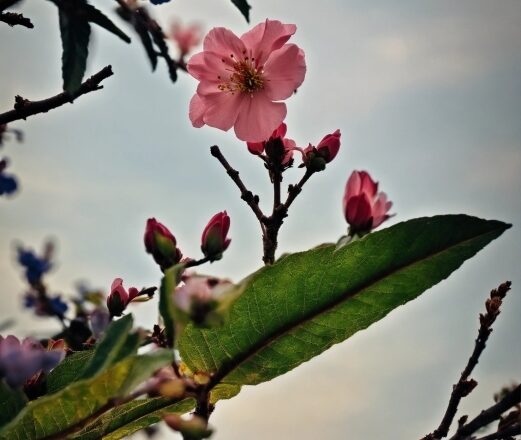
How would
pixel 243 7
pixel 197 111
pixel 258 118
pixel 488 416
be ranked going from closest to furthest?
pixel 488 416
pixel 243 7
pixel 258 118
pixel 197 111

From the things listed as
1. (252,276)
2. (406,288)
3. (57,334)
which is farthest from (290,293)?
(57,334)

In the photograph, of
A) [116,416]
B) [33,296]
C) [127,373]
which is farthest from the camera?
[33,296]

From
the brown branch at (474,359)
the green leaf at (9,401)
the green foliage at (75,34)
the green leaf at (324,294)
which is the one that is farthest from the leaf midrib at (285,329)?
the green foliage at (75,34)

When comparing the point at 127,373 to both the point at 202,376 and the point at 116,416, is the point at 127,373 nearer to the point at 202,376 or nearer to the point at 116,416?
the point at 202,376

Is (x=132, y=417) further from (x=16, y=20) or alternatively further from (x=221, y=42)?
(x=221, y=42)

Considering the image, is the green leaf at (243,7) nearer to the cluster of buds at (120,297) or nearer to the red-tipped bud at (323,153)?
the red-tipped bud at (323,153)

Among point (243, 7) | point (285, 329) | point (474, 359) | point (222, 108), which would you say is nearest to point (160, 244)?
point (285, 329)

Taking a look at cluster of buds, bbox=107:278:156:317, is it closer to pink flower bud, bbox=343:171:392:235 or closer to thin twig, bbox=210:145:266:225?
thin twig, bbox=210:145:266:225
